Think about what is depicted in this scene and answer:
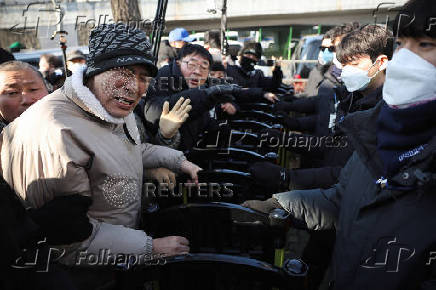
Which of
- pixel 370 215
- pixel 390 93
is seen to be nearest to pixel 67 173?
pixel 370 215

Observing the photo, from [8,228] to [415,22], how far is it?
Answer: 5.03 feet

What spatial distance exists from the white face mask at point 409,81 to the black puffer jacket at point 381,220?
4.9 inches

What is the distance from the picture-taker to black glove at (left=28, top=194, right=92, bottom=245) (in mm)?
1140

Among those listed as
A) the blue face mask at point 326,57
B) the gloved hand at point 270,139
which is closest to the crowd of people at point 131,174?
the gloved hand at point 270,139

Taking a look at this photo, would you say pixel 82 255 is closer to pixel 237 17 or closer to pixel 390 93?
pixel 390 93

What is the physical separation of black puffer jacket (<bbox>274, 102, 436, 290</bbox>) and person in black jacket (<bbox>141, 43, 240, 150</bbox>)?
1.23m

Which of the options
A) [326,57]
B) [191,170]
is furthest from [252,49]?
[191,170]

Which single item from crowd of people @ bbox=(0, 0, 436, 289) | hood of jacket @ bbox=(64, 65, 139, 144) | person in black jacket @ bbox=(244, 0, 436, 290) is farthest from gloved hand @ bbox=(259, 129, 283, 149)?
hood of jacket @ bbox=(64, 65, 139, 144)

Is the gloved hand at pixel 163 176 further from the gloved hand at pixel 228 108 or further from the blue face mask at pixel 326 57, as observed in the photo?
the blue face mask at pixel 326 57

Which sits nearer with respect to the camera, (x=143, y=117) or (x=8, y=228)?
(x=8, y=228)

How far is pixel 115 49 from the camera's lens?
144 cm

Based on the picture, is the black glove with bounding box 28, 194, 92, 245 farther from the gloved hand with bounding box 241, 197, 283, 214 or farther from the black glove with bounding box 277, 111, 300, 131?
the black glove with bounding box 277, 111, 300, 131

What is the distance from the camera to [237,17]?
1862 cm

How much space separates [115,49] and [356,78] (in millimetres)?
1645
